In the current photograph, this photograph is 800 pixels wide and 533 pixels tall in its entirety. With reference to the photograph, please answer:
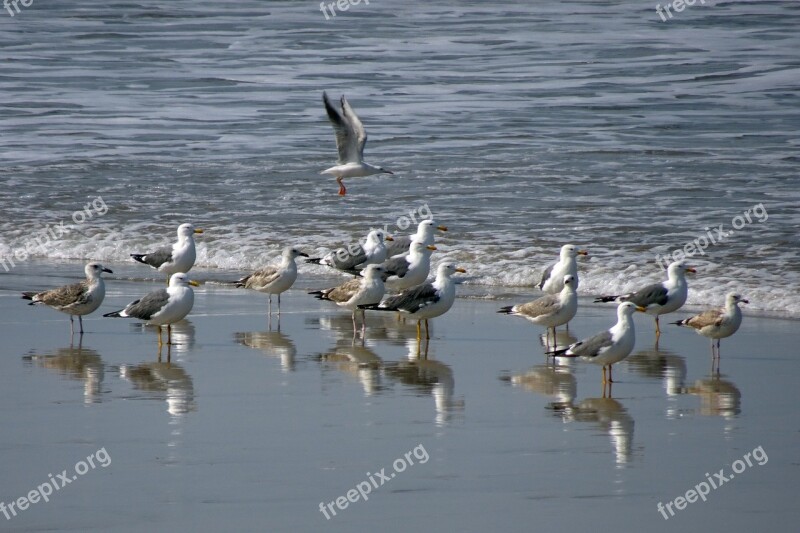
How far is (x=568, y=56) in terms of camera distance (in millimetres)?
33625

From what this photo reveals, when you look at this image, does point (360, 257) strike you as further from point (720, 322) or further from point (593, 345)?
point (593, 345)

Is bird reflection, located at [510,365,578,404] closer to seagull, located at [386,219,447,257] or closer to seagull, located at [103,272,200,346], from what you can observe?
seagull, located at [103,272,200,346]

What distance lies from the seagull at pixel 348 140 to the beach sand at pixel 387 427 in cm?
362

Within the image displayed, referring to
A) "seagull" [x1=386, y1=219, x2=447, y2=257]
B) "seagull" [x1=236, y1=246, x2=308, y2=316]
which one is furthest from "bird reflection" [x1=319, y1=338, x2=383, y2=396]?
"seagull" [x1=386, y1=219, x2=447, y2=257]

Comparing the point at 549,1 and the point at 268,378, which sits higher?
the point at 549,1

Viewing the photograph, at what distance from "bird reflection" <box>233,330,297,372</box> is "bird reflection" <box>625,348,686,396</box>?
256 centimetres

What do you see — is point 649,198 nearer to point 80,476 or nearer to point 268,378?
point 268,378

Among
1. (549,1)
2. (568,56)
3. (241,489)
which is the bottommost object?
(241,489)

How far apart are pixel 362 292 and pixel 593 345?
2984mm

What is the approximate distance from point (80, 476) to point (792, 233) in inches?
419

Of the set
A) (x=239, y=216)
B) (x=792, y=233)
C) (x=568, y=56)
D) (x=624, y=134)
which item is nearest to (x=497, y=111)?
(x=624, y=134)

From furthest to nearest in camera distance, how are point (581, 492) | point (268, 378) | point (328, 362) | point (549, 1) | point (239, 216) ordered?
point (549, 1) < point (239, 216) < point (328, 362) < point (268, 378) < point (581, 492)

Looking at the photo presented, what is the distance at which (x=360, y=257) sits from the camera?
13.9 m

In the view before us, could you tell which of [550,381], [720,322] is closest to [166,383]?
[550,381]
